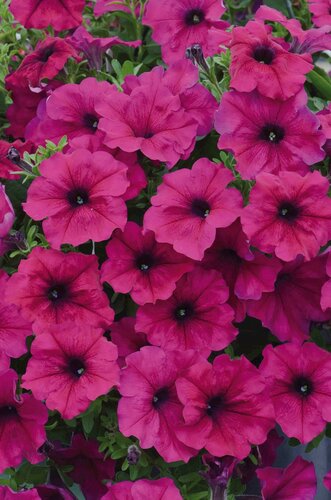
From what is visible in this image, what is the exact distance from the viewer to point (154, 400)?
34.9 inches

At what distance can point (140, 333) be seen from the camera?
954 millimetres

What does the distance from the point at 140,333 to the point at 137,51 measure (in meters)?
0.56

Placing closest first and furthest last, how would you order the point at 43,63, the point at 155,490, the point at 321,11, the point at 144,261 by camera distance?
the point at 155,490 → the point at 144,261 → the point at 43,63 → the point at 321,11

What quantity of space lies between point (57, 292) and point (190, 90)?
0.30 meters

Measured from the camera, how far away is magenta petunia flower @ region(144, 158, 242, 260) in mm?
885

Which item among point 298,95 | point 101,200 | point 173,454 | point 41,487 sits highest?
point 298,95

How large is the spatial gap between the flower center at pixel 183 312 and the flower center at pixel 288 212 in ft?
0.49

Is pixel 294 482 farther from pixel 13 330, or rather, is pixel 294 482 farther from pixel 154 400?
pixel 13 330

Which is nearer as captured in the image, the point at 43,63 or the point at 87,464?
the point at 87,464

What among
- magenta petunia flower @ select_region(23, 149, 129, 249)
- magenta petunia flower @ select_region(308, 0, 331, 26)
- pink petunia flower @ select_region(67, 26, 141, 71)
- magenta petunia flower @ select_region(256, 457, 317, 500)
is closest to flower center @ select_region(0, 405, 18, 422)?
magenta petunia flower @ select_region(23, 149, 129, 249)

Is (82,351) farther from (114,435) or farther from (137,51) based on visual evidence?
(137,51)

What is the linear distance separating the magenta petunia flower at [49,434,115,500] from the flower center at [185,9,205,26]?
595mm

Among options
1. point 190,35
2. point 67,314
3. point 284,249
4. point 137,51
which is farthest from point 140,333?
point 137,51

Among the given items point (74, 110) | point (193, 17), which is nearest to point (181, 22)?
point (193, 17)
